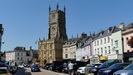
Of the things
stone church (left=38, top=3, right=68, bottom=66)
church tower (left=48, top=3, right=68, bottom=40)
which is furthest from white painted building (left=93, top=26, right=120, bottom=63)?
church tower (left=48, top=3, right=68, bottom=40)

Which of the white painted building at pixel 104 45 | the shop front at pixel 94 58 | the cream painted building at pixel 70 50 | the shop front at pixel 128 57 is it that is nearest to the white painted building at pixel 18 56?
the cream painted building at pixel 70 50

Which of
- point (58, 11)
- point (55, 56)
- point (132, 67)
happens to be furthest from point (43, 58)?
point (132, 67)

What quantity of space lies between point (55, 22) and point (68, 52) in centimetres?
3577

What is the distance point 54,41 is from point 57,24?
69.1 ft

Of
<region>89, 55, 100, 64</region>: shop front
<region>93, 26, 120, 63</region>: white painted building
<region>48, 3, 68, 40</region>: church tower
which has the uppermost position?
<region>48, 3, 68, 40</region>: church tower

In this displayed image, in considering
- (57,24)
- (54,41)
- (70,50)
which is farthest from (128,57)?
(57,24)

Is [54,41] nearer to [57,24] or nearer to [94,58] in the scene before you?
[57,24]

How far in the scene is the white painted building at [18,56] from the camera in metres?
134

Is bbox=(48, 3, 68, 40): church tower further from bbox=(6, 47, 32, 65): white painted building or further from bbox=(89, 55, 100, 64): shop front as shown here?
bbox=(89, 55, 100, 64): shop front

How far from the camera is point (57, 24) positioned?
422 ft

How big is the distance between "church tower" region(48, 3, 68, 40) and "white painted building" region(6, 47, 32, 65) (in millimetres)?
19339

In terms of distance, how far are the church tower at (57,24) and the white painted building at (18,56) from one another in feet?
63.4

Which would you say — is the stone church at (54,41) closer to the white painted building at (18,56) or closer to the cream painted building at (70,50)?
the cream painted building at (70,50)

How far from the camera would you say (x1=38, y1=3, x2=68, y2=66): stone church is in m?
109
